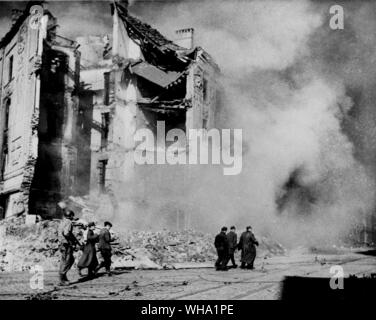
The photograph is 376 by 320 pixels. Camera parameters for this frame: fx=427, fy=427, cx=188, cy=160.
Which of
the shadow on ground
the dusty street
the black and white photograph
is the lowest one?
the dusty street

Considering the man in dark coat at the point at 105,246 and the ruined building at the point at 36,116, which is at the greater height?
the ruined building at the point at 36,116

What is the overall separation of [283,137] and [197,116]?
546 cm

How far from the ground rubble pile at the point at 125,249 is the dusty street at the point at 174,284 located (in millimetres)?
1516

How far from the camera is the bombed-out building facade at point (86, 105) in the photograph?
78.8 ft

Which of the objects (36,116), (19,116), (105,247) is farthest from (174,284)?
(19,116)

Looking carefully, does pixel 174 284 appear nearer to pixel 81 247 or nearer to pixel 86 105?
pixel 81 247

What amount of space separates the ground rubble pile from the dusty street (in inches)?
59.7

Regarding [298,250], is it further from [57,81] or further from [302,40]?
[57,81]

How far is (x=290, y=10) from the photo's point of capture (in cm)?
2044

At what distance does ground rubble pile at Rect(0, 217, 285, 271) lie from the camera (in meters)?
14.4

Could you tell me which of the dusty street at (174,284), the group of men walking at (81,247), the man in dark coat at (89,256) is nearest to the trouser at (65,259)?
the group of men walking at (81,247)

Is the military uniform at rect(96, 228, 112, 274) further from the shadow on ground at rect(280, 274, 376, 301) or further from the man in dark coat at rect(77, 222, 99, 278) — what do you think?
the shadow on ground at rect(280, 274, 376, 301)

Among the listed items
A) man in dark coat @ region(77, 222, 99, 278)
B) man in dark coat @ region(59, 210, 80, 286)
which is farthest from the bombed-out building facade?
man in dark coat @ region(59, 210, 80, 286)

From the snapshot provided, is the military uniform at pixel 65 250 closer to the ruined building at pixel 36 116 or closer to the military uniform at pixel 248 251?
the military uniform at pixel 248 251
